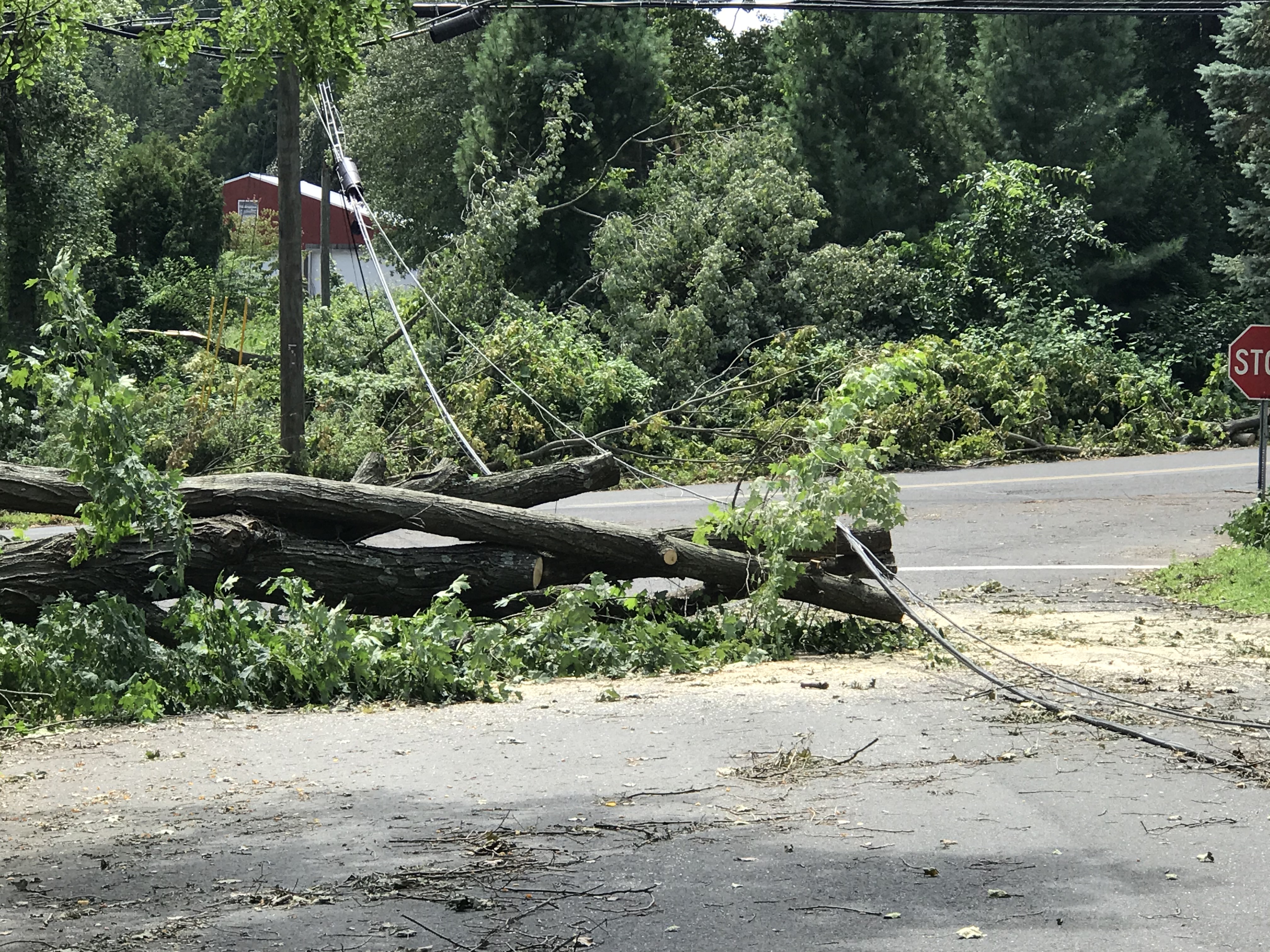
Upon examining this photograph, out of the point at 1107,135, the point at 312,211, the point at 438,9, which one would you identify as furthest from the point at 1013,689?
the point at 312,211

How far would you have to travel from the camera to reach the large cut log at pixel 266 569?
8.24 meters

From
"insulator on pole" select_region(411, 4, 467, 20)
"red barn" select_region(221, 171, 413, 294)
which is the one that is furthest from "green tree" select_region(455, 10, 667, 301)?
"red barn" select_region(221, 171, 413, 294)

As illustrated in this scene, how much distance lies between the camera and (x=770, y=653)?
30.5 feet

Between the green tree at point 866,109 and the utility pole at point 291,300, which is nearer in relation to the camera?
the utility pole at point 291,300

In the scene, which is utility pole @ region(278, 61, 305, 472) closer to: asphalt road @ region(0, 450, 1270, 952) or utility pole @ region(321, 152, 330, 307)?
asphalt road @ region(0, 450, 1270, 952)

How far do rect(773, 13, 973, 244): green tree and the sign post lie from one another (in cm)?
1369

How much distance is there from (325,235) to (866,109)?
62.1 ft

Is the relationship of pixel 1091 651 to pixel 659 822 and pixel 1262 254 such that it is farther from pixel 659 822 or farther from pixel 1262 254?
pixel 1262 254

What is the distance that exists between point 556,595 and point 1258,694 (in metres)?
4.33

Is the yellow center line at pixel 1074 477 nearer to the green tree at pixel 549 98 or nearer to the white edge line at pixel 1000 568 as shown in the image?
the white edge line at pixel 1000 568

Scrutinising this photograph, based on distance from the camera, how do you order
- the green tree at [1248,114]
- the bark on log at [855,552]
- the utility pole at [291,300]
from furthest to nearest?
the green tree at [1248,114] → the utility pole at [291,300] → the bark on log at [855,552]

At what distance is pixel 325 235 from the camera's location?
41406mm

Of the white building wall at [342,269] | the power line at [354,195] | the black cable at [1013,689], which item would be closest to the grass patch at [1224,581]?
the black cable at [1013,689]

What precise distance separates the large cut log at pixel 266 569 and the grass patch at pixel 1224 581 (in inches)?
203
